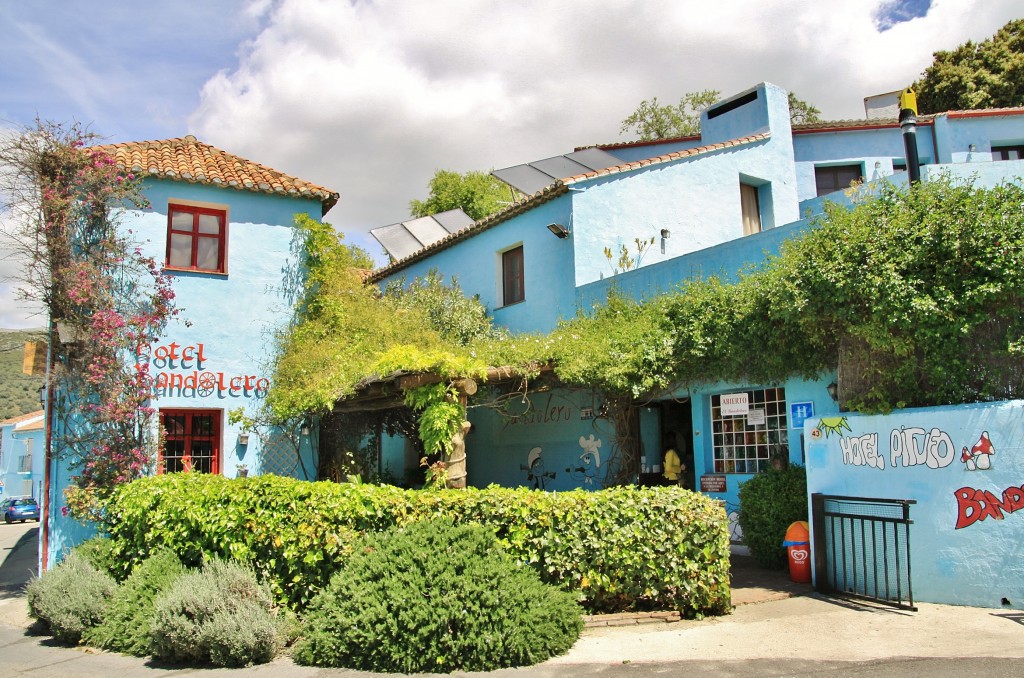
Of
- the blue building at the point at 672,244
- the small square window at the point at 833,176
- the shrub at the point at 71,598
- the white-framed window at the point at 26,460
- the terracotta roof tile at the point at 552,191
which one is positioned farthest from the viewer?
the white-framed window at the point at 26,460

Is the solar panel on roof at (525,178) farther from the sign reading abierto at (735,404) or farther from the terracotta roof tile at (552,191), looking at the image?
the sign reading abierto at (735,404)

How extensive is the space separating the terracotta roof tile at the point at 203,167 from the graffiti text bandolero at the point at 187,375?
3044 mm

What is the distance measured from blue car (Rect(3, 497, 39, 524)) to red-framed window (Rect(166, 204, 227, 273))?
22486 millimetres

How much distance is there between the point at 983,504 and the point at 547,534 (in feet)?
14.5

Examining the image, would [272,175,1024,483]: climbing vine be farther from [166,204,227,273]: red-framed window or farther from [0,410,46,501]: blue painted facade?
[0,410,46,501]: blue painted facade

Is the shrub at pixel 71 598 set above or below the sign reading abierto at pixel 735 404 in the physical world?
below

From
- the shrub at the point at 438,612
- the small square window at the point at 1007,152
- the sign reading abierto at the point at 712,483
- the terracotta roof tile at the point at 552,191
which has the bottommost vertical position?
the shrub at the point at 438,612

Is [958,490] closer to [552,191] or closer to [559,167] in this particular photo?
[552,191]

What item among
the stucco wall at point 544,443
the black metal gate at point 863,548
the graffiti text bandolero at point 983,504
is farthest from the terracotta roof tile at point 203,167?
the graffiti text bandolero at point 983,504

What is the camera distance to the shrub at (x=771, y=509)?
958 centimetres

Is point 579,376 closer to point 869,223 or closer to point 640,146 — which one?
point 869,223

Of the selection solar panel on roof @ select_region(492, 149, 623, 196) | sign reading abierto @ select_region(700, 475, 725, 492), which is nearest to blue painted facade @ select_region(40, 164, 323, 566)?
solar panel on roof @ select_region(492, 149, 623, 196)

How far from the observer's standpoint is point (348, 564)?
733 cm

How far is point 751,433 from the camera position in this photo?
36.7 feet
